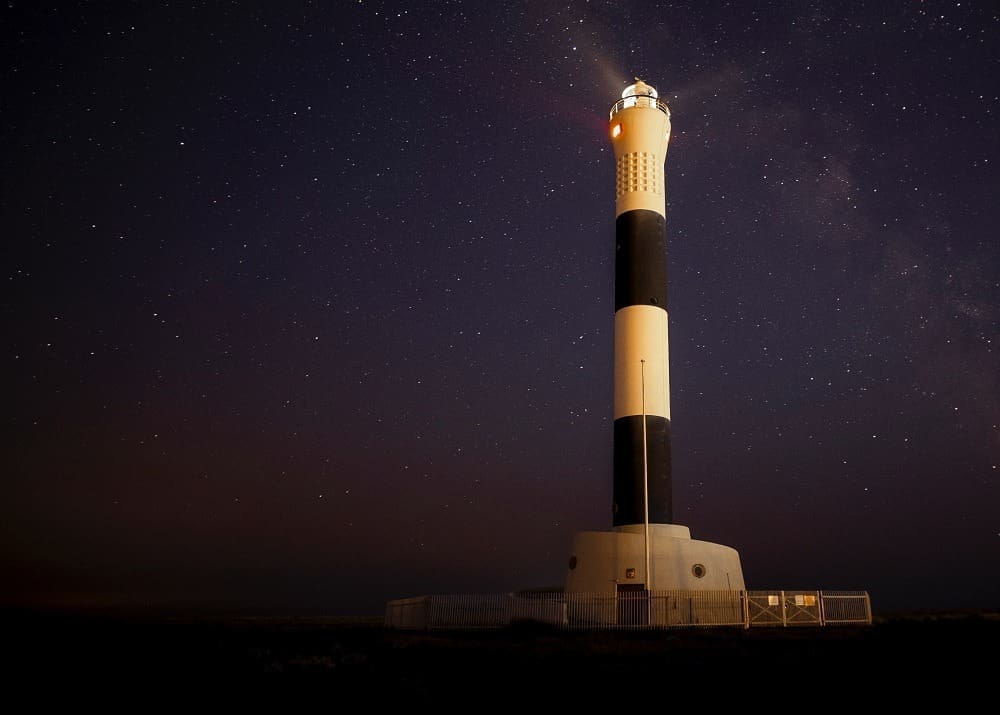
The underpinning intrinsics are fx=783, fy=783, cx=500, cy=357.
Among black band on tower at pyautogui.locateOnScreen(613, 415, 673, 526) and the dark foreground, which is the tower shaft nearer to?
black band on tower at pyautogui.locateOnScreen(613, 415, 673, 526)

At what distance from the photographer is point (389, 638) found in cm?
2266

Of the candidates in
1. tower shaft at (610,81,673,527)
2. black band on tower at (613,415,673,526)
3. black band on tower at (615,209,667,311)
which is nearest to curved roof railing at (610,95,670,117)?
tower shaft at (610,81,673,527)

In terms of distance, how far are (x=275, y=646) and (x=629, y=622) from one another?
12.7 meters

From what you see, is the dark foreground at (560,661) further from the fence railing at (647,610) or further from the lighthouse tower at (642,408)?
the lighthouse tower at (642,408)

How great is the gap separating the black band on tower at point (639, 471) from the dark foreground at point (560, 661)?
28.7ft

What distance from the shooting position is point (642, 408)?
3272cm

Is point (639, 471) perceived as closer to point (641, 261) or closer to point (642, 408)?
point (642, 408)

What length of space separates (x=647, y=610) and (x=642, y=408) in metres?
8.82

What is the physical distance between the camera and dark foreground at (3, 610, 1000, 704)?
11375 millimetres

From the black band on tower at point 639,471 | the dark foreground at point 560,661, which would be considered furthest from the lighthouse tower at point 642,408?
the dark foreground at point 560,661

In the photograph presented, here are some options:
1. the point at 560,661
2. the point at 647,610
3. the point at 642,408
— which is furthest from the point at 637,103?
the point at 560,661

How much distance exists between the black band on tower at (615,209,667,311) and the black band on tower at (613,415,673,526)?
17.9 feet

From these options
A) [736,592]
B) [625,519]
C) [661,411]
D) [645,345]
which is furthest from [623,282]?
[736,592]

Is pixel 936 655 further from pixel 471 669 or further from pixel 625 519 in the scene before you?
pixel 625 519
